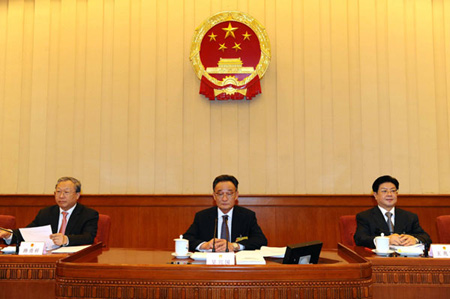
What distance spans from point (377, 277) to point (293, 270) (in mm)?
642

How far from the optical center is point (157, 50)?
5785 millimetres

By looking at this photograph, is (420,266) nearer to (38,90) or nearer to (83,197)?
(83,197)

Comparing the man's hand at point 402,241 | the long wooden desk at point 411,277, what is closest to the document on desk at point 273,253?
the long wooden desk at point 411,277

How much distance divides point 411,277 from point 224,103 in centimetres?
361

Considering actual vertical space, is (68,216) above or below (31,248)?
above

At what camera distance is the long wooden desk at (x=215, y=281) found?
2.13 m

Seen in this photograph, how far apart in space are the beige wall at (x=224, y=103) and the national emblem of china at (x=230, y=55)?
5.4 inches

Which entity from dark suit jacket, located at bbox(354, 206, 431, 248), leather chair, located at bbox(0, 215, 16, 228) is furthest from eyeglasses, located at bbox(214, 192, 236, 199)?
leather chair, located at bbox(0, 215, 16, 228)

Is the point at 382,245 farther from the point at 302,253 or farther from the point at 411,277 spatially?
the point at 302,253

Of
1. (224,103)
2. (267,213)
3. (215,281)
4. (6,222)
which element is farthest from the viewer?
(224,103)

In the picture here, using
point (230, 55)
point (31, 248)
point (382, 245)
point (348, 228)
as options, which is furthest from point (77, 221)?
point (230, 55)

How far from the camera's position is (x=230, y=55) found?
5.71 meters

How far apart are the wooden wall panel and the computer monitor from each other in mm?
3098

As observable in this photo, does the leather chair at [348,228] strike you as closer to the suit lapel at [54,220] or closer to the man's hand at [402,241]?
the man's hand at [402,241]
